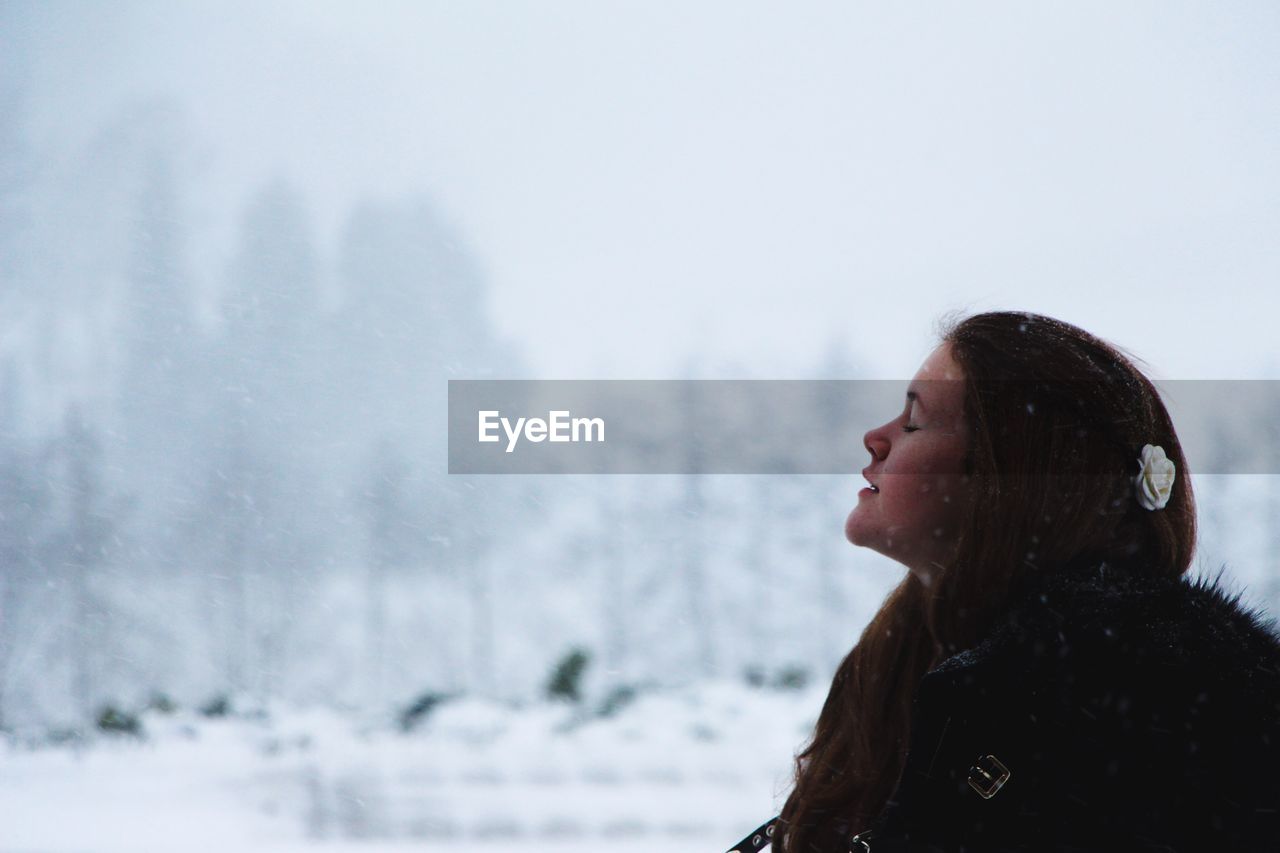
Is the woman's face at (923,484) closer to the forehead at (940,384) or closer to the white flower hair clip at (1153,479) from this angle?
the forehead at (940,384)

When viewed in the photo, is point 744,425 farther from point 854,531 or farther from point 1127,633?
point 1127,633

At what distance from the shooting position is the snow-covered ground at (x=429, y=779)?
9.49ft

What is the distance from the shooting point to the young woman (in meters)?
0.57

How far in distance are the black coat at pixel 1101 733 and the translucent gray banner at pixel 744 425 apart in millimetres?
4165

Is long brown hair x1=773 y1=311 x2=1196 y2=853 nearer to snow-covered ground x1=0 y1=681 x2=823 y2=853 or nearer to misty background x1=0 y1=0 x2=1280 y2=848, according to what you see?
snow-covered ground x1=0 y1=681 x2=823 y2=853

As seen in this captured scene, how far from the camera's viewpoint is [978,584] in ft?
2.29

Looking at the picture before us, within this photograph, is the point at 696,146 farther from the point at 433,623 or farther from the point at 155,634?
the point at 155,634

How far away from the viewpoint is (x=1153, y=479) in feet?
2.25

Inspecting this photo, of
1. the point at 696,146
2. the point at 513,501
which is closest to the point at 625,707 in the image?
the point at 513,501

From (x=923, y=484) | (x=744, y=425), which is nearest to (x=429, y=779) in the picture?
(x=744, y=425)

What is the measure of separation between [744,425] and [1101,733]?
16.9 ft

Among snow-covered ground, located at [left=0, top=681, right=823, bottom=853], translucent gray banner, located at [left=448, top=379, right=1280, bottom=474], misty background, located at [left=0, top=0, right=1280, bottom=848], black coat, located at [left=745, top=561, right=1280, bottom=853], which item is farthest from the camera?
misty background, located at [left=0, top=0, right=1280, bottom=848]

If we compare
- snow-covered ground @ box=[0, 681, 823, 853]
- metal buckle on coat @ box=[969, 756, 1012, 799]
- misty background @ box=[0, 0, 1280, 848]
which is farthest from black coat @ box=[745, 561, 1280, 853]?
misty background @ box=[0, 0, 1280, 848]

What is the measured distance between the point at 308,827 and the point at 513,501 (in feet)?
13.2
